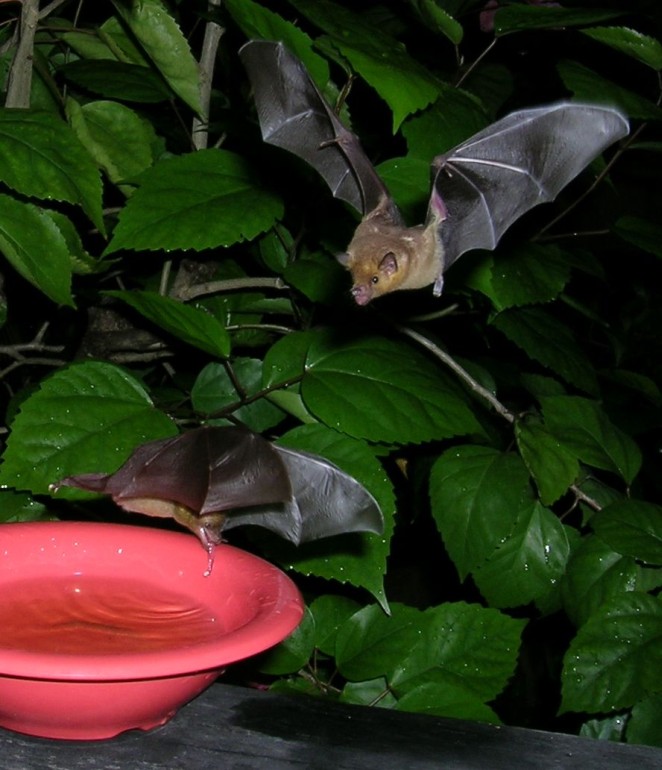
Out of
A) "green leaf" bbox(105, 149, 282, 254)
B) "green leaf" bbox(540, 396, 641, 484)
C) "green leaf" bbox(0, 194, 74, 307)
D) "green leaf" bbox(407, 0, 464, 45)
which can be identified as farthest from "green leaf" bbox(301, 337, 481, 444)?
"green leaf" bbox(407, 0, 464, 45)

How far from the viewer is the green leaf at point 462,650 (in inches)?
86.1

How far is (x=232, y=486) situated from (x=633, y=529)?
3.80 ft

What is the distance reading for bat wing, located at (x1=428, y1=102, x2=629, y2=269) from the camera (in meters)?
1.38

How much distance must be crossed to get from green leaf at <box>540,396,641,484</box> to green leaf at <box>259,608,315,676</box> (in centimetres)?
70

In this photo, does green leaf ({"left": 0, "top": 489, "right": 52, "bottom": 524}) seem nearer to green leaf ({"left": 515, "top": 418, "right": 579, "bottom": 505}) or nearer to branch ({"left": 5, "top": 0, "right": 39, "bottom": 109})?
branch ({"left": 5, "top": 0, "right": 39, "bottom": 109})

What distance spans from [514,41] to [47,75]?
1473 mm

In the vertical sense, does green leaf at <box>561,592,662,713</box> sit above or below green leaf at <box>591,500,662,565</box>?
below

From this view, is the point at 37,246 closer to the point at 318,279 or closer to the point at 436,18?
the point at 318,279

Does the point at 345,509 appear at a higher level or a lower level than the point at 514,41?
lower

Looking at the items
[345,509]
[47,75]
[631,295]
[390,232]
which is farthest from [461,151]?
[631,295]

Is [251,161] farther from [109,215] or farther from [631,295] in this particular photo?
[631,295]

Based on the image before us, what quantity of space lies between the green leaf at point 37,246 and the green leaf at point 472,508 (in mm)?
841

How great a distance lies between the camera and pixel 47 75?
224 cm

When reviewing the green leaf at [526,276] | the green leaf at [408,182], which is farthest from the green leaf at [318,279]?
the green leaf at [526,276]
